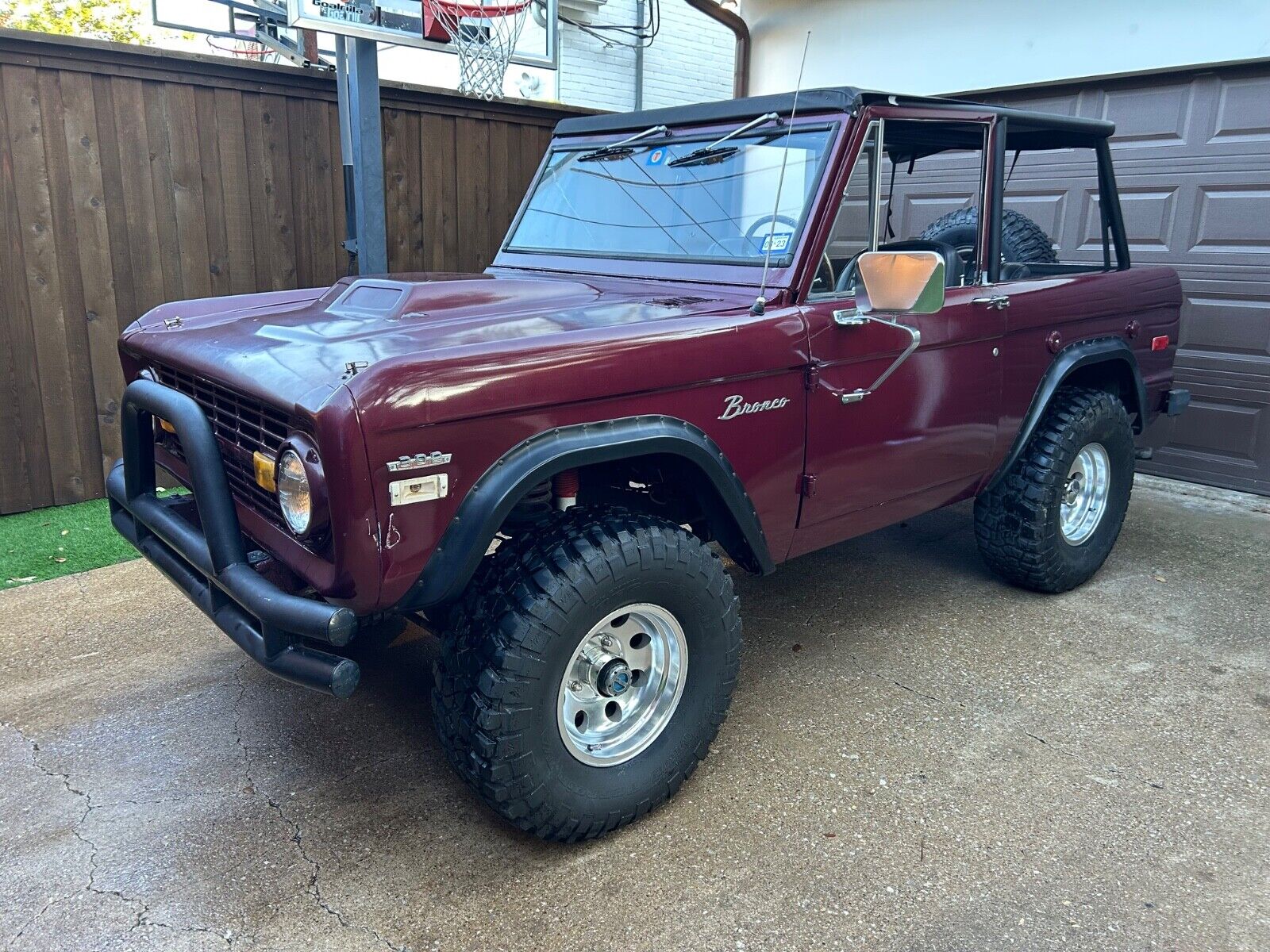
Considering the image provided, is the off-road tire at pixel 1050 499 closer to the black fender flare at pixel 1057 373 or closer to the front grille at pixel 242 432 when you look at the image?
the black fender flare at pixel 1057 373

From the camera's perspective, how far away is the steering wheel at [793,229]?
3068mm

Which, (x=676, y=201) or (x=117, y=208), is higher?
(x=676, y=201)

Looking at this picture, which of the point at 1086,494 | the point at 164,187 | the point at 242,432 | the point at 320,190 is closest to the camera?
the point at 242,432

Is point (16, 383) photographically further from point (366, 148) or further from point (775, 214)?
point (775, 214)

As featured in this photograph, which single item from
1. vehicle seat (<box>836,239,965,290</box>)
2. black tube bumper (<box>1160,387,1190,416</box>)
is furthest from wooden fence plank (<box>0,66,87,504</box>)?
black tube bumper (<box>1160,387,1190,416</box>)

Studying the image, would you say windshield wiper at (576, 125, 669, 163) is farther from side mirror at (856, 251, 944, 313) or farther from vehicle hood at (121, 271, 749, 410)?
side mirror at (856, 251, 944, 313)

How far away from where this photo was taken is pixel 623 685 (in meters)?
2.63

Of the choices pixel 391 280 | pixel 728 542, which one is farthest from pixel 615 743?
pixel 391 280

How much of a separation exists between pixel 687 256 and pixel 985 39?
4687mm

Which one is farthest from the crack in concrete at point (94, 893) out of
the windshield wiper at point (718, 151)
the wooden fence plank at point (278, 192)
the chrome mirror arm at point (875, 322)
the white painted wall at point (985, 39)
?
the white painted wall at point (985, 39)

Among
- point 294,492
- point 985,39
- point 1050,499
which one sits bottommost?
point 1050,499

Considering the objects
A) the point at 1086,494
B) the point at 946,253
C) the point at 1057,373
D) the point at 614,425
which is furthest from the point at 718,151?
the point at 1086,494

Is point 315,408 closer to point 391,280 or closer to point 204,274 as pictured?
point 391,280

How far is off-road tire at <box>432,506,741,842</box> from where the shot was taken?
233cm
